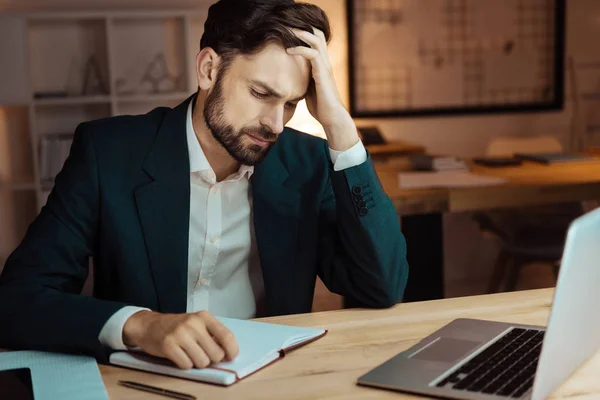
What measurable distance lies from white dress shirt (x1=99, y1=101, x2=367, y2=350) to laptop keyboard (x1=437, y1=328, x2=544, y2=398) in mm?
663

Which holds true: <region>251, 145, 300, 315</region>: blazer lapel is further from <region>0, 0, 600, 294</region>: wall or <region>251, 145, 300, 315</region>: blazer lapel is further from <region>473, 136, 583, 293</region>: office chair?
<region>0, 0, 600, 294</region>: wall

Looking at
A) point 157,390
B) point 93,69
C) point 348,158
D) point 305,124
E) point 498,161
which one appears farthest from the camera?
point 305,124

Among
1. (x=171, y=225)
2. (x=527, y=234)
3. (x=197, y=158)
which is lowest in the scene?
(x=527, y=234)

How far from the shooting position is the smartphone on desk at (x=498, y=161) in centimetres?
366

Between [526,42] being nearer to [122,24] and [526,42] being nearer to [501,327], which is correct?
[122,24]

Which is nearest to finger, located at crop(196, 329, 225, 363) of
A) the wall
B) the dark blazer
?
the dark blazer

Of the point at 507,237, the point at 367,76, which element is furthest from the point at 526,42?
the point at 507,237

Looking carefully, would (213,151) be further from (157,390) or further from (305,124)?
(305,124)

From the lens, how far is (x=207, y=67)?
66.6 inches

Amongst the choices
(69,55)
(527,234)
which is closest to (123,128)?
(527,234)

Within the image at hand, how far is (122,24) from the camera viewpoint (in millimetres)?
5016

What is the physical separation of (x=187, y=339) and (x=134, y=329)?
0.39 feet

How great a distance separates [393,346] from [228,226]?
0.59 m

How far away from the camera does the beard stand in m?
1.63
